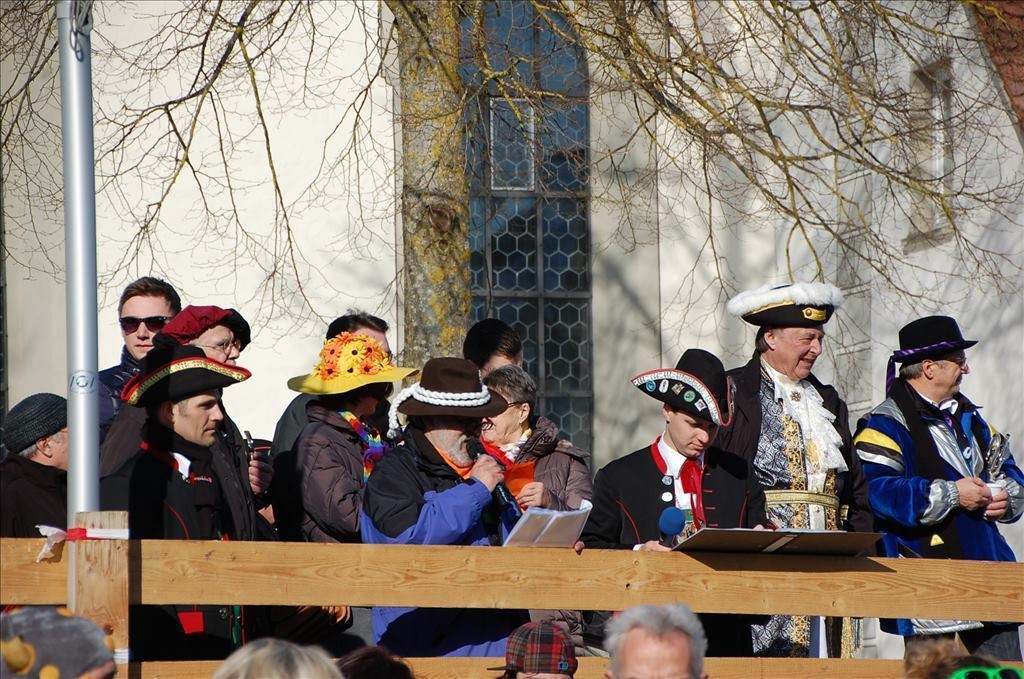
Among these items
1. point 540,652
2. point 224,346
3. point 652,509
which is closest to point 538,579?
point 540,652

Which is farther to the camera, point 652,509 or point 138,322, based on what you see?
point 138,322

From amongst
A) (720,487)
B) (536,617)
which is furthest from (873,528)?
(536,617)

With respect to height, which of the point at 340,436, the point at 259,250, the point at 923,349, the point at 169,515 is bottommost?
the point at 169,515

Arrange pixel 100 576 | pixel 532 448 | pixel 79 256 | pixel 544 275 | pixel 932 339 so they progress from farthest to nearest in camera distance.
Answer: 1. pixel 544 275
2. pixel 932 339
3. pixel 532 448
4. pixel 79 256
5. pixel 100 576

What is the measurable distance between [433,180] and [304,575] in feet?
14.7

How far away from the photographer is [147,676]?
4707mm

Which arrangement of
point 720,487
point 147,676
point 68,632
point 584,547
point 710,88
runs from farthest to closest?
point 710,88, point 720,487, point 584,547, point 147,676, point 68,632

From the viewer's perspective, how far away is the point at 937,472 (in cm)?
652

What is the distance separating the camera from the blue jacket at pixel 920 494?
6.27m

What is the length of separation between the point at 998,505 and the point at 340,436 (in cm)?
279

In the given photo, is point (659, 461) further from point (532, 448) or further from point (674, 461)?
point (532, 448)

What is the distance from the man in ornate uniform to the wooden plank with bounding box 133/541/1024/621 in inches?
25.5

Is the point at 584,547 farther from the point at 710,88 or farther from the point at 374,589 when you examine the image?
the point at 710,88

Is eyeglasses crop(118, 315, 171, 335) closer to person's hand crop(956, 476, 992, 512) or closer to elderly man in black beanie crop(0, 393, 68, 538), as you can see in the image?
elderly man in black beanie crop(0, 393, 68, 538)
